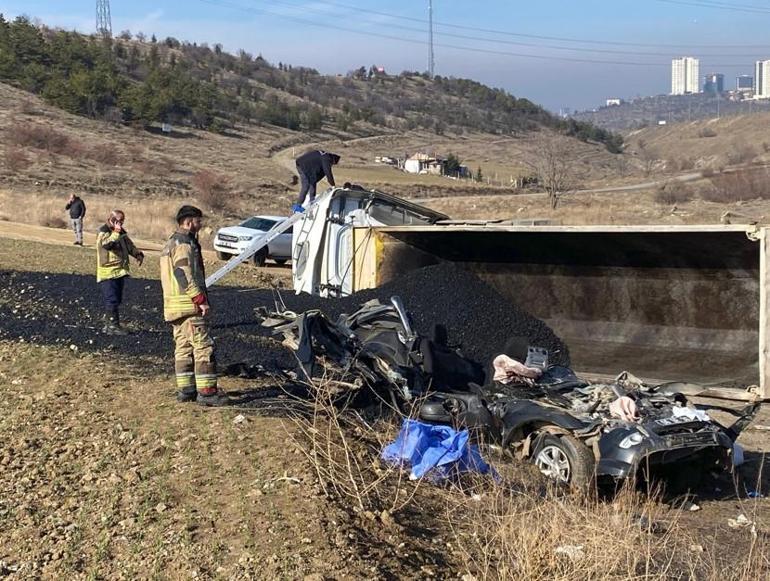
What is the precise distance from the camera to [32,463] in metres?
5.87

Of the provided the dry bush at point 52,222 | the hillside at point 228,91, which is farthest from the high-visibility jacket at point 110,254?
the hillside at point 228,91

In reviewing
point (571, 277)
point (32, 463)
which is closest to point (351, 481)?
point (32, 463)

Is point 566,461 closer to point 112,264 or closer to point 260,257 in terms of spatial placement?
point 112,264

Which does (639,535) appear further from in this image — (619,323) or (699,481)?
(619,323)

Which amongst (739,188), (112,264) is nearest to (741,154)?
(739,188)

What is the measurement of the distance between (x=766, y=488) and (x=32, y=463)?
19.2 ft

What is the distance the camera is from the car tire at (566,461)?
630cm

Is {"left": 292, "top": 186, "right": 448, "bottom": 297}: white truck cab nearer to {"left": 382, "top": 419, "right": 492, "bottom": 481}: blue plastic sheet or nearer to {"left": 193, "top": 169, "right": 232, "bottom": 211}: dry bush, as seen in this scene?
{"left": 382, "top": 419, "right": 492, "bottom": 481}: blue plastic sheet

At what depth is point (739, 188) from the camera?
169 feet

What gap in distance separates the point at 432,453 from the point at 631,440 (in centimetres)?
146

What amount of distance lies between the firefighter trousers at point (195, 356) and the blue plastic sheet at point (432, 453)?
1702mm

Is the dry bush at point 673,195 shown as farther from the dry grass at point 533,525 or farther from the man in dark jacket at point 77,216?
the dry grass at point 533,525

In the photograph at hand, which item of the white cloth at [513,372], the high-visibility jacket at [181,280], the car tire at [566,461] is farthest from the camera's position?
the white cloth at [513,372]

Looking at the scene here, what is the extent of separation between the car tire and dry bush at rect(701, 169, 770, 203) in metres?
46.1
